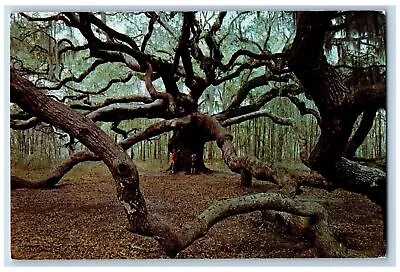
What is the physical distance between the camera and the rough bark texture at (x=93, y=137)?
2.18 meters

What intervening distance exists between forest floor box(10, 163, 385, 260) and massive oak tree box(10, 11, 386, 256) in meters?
0.04

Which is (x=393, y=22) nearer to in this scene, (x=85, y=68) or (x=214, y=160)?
(x=214, y=160)

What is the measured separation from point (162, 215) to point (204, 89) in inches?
20.0

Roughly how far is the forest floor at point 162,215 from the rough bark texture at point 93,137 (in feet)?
0.11

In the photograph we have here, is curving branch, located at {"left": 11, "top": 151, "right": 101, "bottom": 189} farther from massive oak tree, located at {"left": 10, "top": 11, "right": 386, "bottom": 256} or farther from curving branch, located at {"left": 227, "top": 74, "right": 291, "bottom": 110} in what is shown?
curving branch, located at {"left": 227, "top": 74, "right": 291, "bottom": 110}

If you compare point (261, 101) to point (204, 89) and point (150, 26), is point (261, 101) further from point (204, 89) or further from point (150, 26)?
point (150, 26)

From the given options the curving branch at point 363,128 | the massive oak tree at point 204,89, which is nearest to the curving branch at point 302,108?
the massive oak tree at point 204,89

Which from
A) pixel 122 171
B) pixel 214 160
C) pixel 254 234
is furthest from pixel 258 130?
pixel 122 171

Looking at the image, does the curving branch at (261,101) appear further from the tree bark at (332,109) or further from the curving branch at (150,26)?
the curving branch at (150,26)

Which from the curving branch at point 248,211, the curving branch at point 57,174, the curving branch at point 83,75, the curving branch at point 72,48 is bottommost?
the curving branch at point 248,211

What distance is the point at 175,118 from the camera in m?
2.24

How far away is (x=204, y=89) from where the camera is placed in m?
2.23

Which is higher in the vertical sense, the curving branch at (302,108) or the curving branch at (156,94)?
the curving branch at (156,94)

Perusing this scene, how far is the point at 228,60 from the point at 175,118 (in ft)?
0.99
